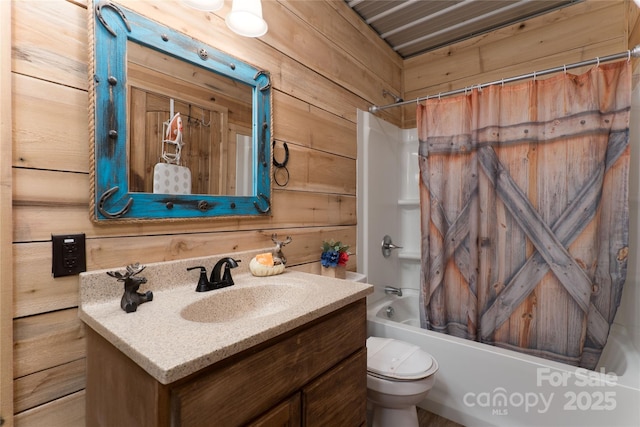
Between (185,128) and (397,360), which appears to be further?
(397,360)

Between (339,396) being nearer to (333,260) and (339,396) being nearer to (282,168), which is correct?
(333,260)

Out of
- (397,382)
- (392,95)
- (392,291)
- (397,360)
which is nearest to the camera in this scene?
(397,382)

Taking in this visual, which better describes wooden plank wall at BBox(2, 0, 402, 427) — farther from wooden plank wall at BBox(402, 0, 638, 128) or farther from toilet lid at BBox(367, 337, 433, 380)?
wooden plank wall at BBox(402, 0, 638, 128)

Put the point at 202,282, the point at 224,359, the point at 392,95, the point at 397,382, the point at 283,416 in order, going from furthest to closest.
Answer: the point at 392,95 → the point at 397,382 → the point at 202,282 → the point at 283,416 → the point at 224,359

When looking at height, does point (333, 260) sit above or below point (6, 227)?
below

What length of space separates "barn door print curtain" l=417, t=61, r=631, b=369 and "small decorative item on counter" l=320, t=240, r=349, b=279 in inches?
24.7

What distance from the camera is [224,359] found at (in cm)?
65

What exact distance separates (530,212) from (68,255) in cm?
206

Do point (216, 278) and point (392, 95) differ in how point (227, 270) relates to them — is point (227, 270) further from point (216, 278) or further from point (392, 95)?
point (392, 95)

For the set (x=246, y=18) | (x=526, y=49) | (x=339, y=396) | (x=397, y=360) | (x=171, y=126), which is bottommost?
(x=397, y=360)

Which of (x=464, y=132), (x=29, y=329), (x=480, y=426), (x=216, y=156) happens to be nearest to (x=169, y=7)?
(x=216, y=156)

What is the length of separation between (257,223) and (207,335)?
0.77 meters

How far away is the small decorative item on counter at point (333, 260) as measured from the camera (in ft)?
5.46

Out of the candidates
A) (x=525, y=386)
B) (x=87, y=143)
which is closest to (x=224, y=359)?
(x=87, y=143)
